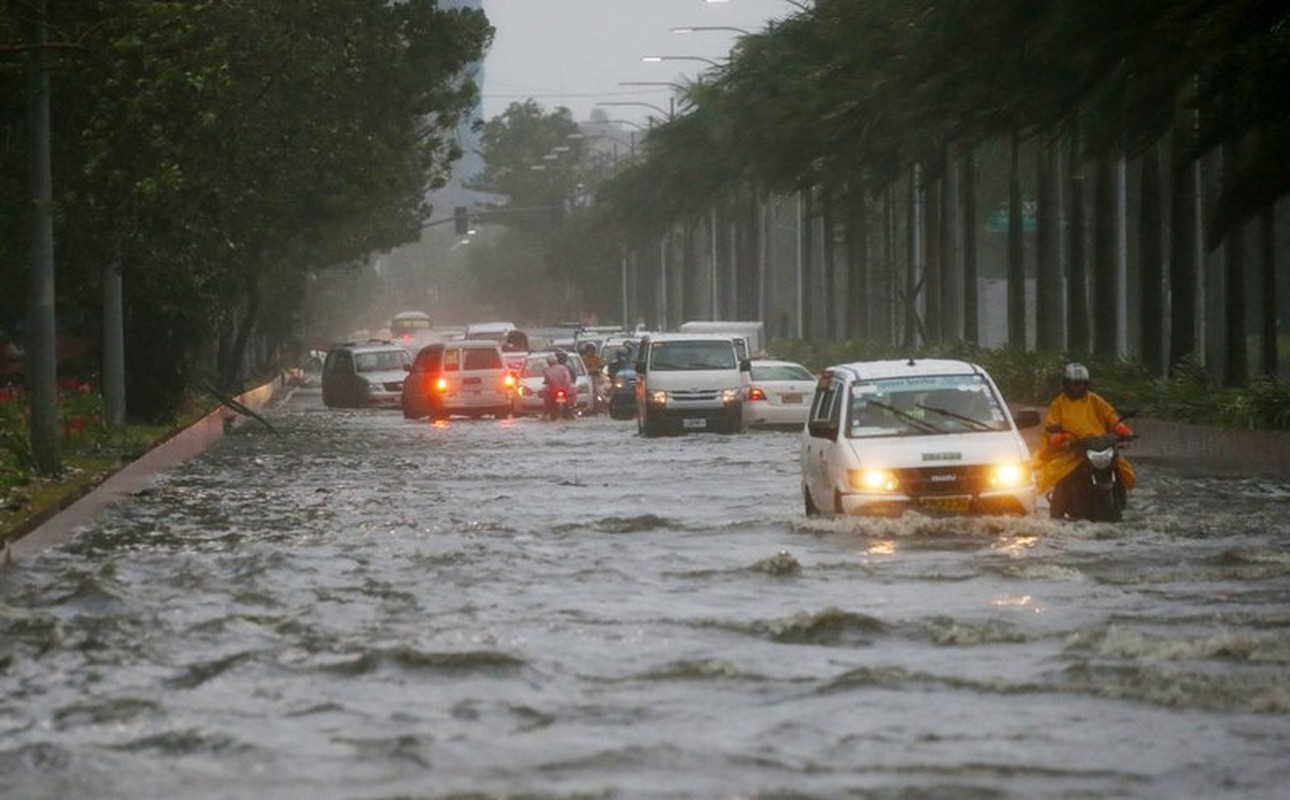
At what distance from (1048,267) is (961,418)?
3118 cm

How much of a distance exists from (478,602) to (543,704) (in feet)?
16.7

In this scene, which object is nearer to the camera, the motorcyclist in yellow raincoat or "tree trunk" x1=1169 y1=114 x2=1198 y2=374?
the motorcyclist in yellow raincoat

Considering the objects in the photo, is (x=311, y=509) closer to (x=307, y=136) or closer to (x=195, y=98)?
(x=195, y=98)

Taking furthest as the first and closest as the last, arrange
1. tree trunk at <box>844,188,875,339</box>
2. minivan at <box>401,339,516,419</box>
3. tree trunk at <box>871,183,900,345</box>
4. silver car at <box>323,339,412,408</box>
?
tree trunk at <box>871,183,900,345</box>
silver car at <box>323,339,412,408</box>
tree trunk at <box>844,188,875,339</box>
minivan at <box>401,339,516,419</box>

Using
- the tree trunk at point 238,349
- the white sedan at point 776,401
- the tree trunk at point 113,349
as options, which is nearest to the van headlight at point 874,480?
the tree trunk at point 113,349

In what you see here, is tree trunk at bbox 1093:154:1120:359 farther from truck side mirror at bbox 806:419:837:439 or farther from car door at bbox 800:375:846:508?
truck side mirror at bbox 806:419:837:439

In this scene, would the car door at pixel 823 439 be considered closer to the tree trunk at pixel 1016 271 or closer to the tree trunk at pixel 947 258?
the tree trunk at pixel 1016 271

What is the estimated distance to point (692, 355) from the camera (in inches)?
1900

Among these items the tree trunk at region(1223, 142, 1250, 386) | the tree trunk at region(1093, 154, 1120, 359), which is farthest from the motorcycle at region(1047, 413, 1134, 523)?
the tree trunk at region(1093, 154, 1120, 359)

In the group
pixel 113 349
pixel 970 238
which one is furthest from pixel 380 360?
pixel 113 349

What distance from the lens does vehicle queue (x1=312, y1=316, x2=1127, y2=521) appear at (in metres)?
22.3

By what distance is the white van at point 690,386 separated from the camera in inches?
1854

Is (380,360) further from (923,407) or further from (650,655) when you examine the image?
(650,655)

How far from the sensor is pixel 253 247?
57.9 m
